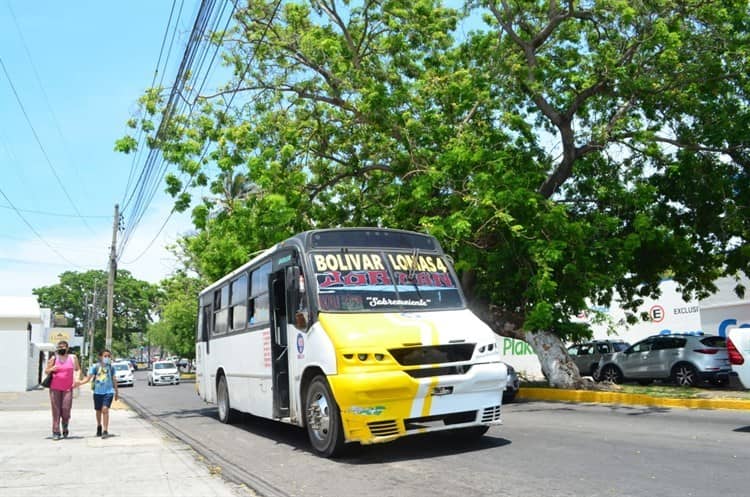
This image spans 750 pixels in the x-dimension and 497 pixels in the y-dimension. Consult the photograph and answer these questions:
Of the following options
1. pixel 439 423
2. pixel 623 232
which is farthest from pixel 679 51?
pixel 439 423

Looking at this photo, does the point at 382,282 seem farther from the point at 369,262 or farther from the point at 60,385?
the point at 60,385

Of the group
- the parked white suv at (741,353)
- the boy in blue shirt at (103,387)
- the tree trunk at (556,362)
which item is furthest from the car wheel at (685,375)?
the boy in blue shirt at (103,387)

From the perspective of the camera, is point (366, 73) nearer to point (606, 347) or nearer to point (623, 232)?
point (623, 232)

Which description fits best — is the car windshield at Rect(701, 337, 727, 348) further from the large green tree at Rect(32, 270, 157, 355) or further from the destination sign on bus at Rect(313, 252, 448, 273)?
the large green tree at Rect(32, 270, 157, 355)

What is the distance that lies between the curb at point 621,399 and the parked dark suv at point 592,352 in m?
5.45

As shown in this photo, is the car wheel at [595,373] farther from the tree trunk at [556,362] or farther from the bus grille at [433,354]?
the bus grille at [433,354]

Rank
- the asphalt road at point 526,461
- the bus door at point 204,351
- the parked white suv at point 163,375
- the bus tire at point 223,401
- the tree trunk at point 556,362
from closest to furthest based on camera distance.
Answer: the asphalt road at point 526,461 → the bus tire at point 223,401 → the bus door at point 204,351 → the tree trunk at point 556,362 → the parked white suv at point 163,375

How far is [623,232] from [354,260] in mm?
11920

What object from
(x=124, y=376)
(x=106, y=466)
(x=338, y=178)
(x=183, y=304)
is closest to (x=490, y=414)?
(x=106, y=466)

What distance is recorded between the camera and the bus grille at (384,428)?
802 centimetres

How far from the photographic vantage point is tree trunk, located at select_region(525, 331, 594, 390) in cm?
1862

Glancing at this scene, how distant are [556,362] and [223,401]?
30.3ft

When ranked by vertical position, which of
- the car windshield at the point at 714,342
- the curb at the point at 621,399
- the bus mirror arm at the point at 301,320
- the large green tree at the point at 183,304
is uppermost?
the large green tree at the point at 183,304

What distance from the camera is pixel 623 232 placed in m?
19.0
